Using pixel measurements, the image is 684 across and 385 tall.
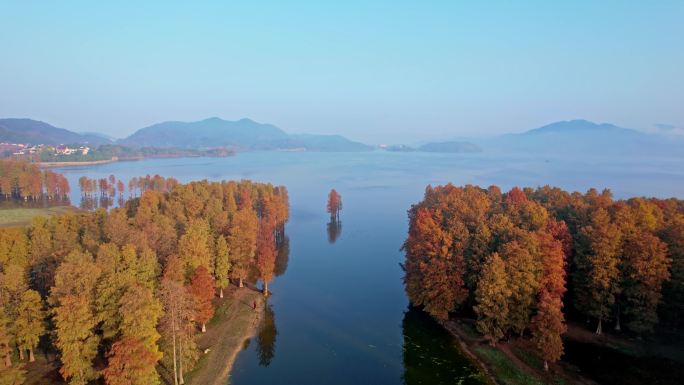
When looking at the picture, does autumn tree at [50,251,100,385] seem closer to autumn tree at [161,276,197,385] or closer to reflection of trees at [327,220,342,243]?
autumn tree at [161,276,197,385]

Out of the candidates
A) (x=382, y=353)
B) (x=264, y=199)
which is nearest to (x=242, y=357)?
(x=382, y=353)

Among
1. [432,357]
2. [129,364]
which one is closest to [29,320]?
[129,364]

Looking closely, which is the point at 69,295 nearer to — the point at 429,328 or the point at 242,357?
the point at 242,357

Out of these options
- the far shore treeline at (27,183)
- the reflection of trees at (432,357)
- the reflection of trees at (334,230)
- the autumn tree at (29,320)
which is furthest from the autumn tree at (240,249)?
the far shore treeline at (27,183)

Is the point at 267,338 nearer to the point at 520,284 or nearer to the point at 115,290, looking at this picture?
the point at 115,290

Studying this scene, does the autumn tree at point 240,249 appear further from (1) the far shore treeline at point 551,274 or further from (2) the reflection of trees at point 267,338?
(1) the far shore treeline at point 551,274

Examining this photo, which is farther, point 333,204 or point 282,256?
point 333,204

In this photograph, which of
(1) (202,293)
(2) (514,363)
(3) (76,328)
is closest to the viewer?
(3) (76,328)

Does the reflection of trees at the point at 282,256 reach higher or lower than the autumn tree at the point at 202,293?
lower
